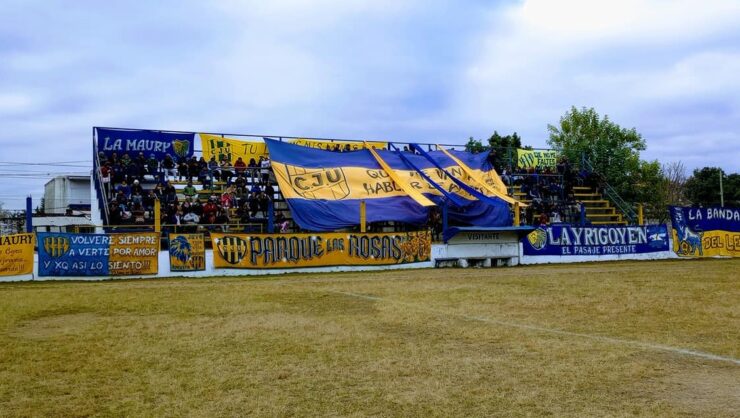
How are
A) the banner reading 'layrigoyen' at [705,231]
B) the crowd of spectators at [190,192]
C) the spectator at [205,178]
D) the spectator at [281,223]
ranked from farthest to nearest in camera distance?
the banner reading 'layrigoyen' at [705,231]
the spectator at [205,178]
the spectator at [281,223]
the crowd of spectators at [190,192]

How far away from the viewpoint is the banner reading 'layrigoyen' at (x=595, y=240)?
28438 millimetres

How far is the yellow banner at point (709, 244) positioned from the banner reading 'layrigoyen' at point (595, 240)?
29.4 inches

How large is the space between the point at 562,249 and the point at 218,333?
22.2 meters

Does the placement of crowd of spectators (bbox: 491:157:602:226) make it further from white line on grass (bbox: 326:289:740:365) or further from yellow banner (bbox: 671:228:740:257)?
white line on grass (bbox: 326:289:740:365)

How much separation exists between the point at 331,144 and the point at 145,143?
9.18 meters

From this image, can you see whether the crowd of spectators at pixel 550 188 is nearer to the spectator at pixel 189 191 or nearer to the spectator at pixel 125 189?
the spectator at pixel 189 191

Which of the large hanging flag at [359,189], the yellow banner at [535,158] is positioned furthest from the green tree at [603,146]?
the large hanging flag at [359,189]

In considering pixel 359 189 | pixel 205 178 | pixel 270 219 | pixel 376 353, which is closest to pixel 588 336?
pixel 376 353

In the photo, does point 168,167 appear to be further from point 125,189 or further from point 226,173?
point 226,173

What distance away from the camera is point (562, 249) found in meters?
29.0

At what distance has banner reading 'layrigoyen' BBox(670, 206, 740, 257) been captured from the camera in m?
31.6

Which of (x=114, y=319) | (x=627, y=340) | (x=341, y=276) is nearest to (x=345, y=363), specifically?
(x=627, y=340)

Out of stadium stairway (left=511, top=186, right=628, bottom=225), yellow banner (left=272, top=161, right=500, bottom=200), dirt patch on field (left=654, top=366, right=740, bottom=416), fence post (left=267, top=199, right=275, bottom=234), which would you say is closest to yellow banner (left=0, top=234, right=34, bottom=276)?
fence post (left=267, top=199, right=275, bottom=234)

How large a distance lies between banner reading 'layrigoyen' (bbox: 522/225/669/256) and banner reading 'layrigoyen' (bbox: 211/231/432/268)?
5.78m
